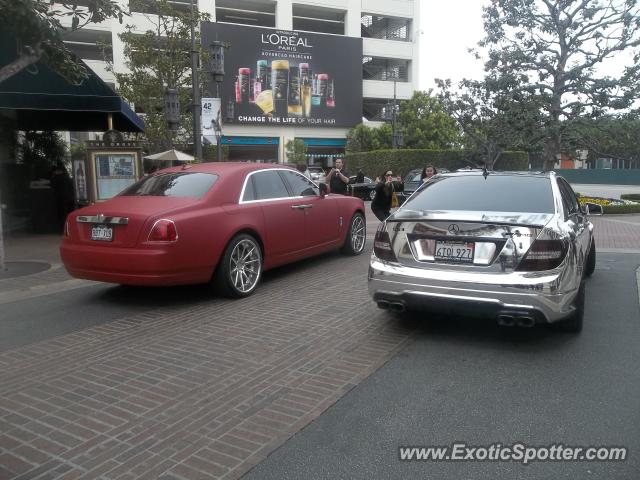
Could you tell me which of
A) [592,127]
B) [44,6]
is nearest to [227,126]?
[592,127]

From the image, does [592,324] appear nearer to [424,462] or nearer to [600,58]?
[424,462]

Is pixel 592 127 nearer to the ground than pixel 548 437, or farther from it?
farther from it

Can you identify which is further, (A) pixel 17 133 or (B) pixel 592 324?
(A) pixel 17 133

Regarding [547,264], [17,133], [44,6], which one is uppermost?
[44,6]

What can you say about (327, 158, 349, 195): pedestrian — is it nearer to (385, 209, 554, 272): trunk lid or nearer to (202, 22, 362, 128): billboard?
(385, 209, 554, 272): trunk lid

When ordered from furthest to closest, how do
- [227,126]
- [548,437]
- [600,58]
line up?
[227,126]
[600,58]
[548,437]

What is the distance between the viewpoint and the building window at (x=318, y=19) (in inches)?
1780

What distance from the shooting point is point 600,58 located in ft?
56.1

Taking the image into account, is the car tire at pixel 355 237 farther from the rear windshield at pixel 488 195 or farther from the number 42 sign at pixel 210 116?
the number 42 sign at pixel 210 116

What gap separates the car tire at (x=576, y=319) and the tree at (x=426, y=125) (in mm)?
34926

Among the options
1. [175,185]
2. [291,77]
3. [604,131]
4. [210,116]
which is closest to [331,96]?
[291,77]

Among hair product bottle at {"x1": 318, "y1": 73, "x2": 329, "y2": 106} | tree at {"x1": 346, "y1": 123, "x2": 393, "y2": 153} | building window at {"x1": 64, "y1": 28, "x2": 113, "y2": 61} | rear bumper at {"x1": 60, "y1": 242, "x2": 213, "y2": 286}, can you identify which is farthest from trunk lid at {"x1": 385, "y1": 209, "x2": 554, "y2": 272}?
hair product bottle at {"x1": 318, "y1": 73, "x2": 329, "y2": 106}

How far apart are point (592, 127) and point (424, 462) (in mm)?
17708

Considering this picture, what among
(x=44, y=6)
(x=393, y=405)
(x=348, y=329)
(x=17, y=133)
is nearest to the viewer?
(x=393, y=405)
